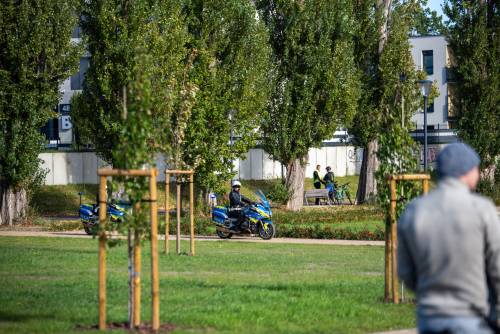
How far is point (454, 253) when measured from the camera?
230 inches

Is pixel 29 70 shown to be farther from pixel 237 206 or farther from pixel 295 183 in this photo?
pixel 295 183

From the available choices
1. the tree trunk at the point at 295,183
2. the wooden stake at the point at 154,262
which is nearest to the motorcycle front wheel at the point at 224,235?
the tree trunk at the point at 295,183

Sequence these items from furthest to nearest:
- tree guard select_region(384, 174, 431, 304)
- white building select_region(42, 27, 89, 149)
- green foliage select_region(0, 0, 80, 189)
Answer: white building select_region(42, 27, 89, 149)
green foliage select_region(0, 0, 80, 189)
tree guard select_region(384, 174, 431, 304)

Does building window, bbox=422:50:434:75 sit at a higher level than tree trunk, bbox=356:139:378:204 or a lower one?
higher

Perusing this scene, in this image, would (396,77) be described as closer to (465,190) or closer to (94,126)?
(94,126)

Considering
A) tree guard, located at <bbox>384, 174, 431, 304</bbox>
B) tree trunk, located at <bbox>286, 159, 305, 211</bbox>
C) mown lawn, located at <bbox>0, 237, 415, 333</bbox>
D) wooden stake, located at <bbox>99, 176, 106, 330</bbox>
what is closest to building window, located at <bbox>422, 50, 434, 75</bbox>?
tree trunk, located at <bbox>286, 159, 305, 211</bbox>

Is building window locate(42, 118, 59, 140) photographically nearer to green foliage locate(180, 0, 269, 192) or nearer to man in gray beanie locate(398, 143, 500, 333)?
green foliage locate(180, 0, 269, 192)

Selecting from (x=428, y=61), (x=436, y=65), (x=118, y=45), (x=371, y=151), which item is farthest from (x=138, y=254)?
(x=428, y=61)

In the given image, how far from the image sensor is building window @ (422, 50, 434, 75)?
7000cm

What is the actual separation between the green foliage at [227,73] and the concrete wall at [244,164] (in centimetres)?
123

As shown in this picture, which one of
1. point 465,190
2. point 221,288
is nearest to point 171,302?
point 221,288

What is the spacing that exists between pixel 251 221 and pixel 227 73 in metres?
11.5

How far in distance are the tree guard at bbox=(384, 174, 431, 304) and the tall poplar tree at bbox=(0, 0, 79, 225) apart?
2119cm

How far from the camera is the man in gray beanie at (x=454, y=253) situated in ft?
19.0
